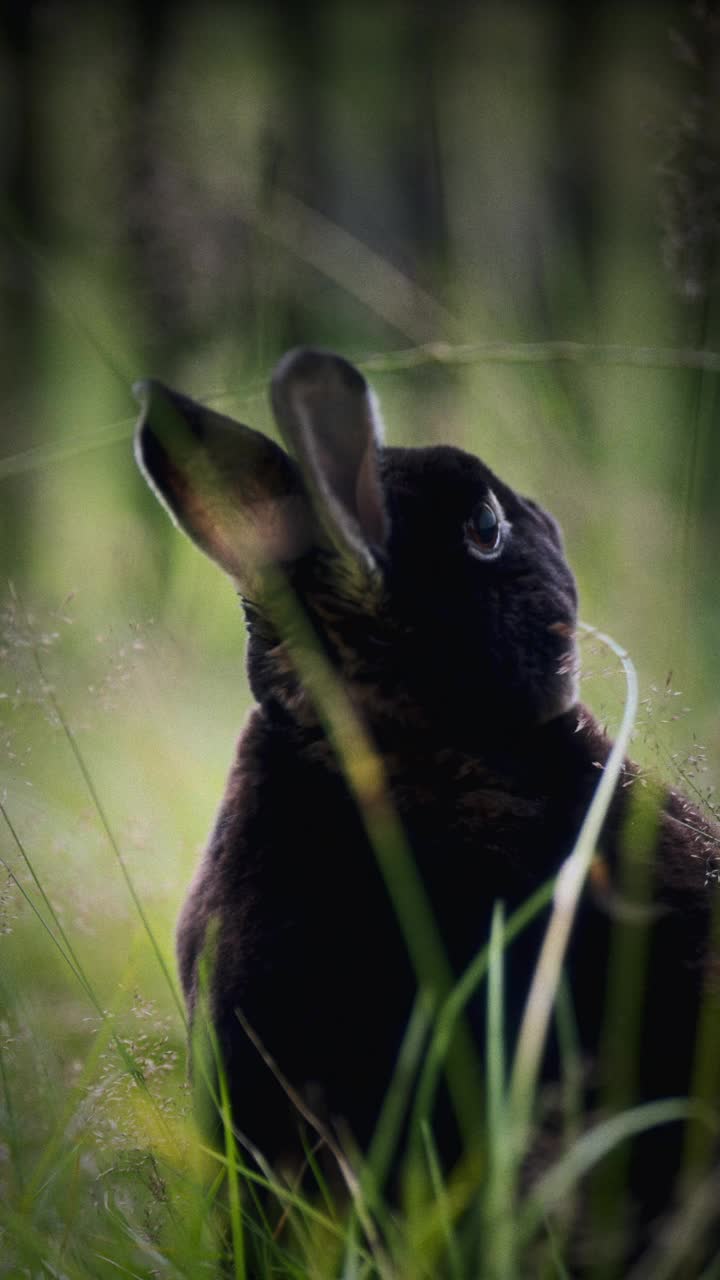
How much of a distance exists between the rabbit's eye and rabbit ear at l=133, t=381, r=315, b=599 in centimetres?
34

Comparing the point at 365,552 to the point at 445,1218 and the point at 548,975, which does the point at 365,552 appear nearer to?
the point at 548,975

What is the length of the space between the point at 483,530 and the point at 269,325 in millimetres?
1825

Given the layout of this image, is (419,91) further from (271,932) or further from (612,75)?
(271,932)

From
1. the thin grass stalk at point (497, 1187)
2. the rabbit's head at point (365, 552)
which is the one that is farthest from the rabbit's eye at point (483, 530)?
the thin grass stalk at point (497, 1187)

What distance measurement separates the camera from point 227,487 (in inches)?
62.8

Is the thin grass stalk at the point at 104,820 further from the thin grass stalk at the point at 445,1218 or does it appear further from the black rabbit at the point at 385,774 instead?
the thin grass stalk at the point at 445,1218

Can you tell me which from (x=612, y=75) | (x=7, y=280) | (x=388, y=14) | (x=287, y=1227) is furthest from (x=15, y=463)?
(x=388, y=14)

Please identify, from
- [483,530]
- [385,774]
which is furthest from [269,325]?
[385,774]

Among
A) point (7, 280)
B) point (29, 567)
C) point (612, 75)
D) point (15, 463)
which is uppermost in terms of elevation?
point (612, 75)

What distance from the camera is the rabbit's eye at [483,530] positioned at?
6.10 feet

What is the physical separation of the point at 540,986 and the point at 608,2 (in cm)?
521

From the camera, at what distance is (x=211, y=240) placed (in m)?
3.62

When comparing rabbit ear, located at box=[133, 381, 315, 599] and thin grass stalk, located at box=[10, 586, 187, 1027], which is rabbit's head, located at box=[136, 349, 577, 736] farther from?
thin grass stalk, located at box=[10, 586, 187, 1027]

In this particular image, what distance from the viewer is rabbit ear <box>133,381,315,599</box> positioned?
1541 millimetres
